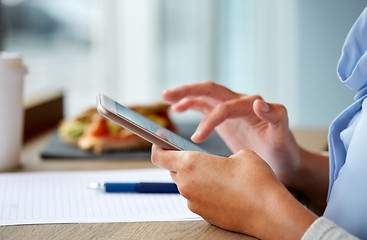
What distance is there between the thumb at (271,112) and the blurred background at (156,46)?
10.2 feet

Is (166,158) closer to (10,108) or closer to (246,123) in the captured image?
(246,123)

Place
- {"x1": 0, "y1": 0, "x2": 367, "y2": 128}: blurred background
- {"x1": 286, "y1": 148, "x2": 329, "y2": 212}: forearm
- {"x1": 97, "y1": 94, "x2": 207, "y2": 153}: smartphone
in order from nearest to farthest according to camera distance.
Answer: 1. {"x1": 97, "y1": 94, "x2": 207, "y2": 153}: smartphone
2. {"x1": 286, "y1": 148, "x2": 329, "y2": 212}: forearm
3. {"x1": 0, "y1": 0, "x2": 367, "y2": 128}: blurred background

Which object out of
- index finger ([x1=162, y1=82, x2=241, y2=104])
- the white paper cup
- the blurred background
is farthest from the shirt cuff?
the blurred background

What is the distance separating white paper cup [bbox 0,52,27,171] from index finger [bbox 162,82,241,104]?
0.31 metres

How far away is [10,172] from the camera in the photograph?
99cm

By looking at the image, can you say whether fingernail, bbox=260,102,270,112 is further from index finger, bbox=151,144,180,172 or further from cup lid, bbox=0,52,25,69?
cup lid, bbox=0,52,25,69

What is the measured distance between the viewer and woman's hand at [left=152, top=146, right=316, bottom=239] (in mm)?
576

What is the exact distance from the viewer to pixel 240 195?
0.60 m

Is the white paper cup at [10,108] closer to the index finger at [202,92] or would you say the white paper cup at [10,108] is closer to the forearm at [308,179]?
the index finger at [202,92]

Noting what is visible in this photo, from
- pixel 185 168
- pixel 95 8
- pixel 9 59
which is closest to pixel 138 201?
pixel 185 168

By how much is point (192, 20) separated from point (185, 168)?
11.7 ft

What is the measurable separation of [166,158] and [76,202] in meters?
0.18

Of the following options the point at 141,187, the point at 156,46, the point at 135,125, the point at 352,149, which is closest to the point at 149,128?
the point at 135,125

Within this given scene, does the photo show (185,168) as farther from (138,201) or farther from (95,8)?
(95,8)
